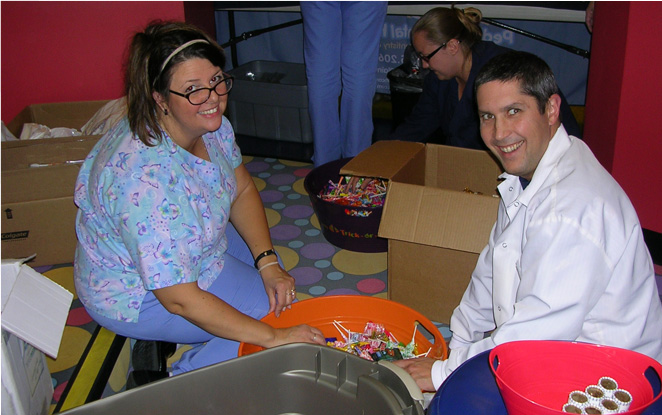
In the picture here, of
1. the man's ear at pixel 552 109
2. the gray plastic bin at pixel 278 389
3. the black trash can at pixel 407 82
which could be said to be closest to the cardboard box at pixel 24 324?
the gray plastic bin at pixel 278 389

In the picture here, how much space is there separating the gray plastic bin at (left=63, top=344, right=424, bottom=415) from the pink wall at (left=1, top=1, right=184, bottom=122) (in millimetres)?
2169

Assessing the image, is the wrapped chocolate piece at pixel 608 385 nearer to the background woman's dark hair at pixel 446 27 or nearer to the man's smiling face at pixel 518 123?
the man's smiling face at pixel 518 123

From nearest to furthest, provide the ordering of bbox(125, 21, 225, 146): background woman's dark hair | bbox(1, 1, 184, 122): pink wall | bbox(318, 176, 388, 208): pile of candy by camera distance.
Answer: bbox(125, 21, 225, 146): background woman's dark hair
bbox(318, 176, 388, 208): pile of candy
bbox(1, 1, 184, 122): pink wall

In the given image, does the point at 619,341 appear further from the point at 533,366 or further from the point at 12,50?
the point at 12,50

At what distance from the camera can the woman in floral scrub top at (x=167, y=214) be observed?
1349 mm

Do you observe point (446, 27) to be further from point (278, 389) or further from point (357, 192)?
point (278, 389)

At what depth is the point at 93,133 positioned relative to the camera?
8.69 ft

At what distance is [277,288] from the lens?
1.72m

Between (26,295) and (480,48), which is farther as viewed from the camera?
(480,48)

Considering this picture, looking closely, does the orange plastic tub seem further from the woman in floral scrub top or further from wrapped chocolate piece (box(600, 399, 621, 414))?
wrapped chocolate piece (box(600, 399, 621, 414))

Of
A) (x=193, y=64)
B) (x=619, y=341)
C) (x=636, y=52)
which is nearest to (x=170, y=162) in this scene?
(x=193, y=64)

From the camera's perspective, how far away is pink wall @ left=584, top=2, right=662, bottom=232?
6.59 ft

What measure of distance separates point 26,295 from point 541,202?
3.26 ft

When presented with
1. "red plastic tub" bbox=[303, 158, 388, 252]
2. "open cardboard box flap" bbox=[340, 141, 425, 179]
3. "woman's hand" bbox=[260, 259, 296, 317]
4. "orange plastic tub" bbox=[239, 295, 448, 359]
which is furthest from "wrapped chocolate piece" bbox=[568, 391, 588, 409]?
"red plastic tub" bbox=[303, 158, 388, 252]
